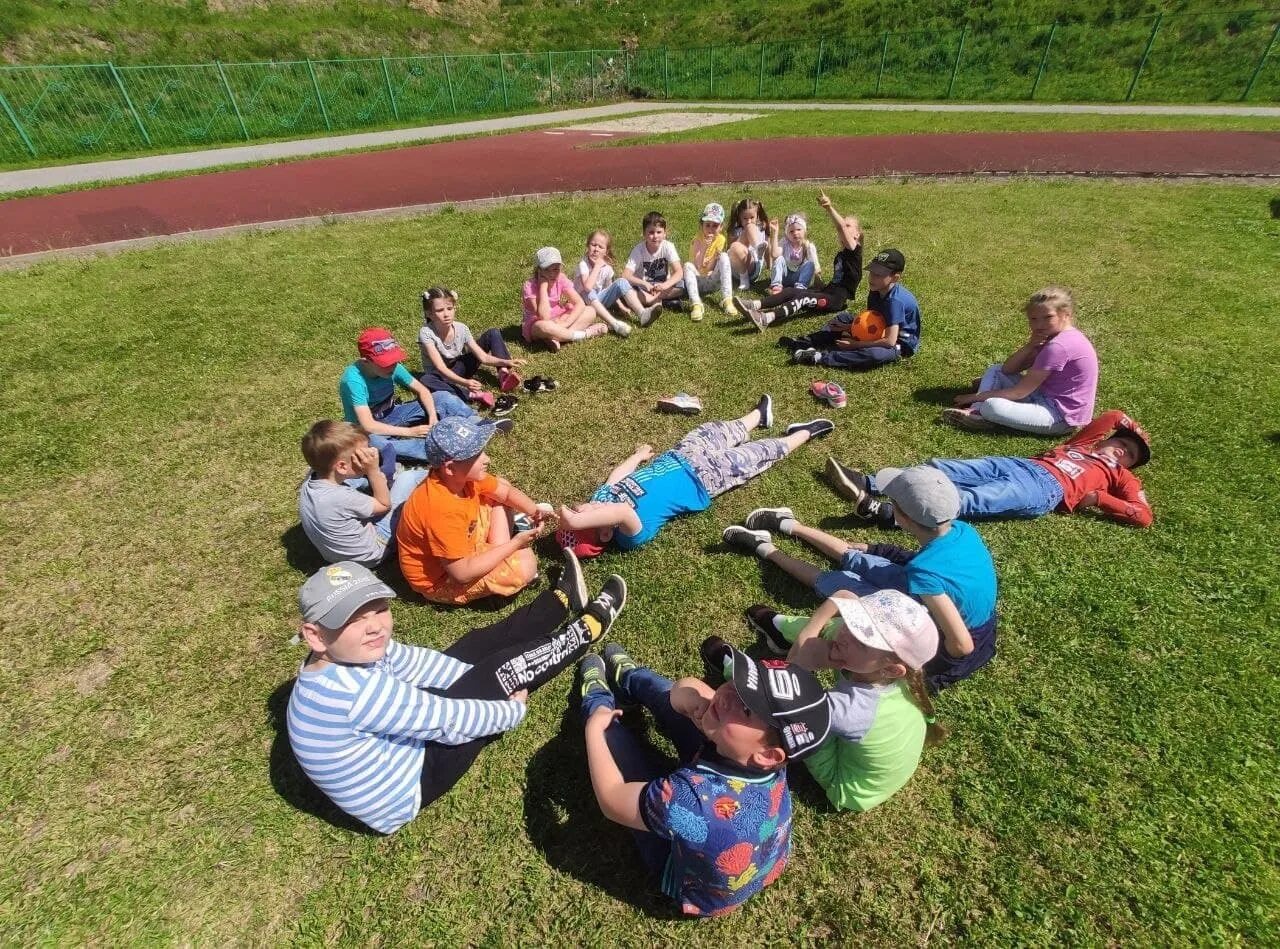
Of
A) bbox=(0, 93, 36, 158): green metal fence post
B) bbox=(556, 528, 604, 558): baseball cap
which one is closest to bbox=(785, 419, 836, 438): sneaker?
bbox=(556, 528, 604, 558): baseball cap

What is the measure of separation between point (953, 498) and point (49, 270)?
1381 centimetres

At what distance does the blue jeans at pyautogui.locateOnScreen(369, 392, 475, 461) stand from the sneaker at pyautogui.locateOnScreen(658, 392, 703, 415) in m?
1.96

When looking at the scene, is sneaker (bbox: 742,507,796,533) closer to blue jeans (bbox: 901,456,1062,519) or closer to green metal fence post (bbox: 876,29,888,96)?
blue jeans (bbox: 901,456,1062,519)

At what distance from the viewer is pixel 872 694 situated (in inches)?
110

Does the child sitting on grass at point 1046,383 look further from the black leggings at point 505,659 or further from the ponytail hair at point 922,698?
the black leggings at point 505,659

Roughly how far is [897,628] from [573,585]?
215 cm

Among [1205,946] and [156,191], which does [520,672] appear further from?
[156,191]

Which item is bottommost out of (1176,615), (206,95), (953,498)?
(1176,615)

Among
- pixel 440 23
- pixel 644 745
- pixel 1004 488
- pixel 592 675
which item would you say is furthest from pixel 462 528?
pixel 440 23

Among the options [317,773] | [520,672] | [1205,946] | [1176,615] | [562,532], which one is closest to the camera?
[1205,946]

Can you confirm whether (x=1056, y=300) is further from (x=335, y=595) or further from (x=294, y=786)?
(x=294, y=786)

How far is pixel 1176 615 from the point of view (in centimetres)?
394

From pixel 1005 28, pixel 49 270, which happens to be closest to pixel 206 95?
pixel 49 270

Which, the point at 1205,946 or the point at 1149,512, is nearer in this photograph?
the point at 1205,946
